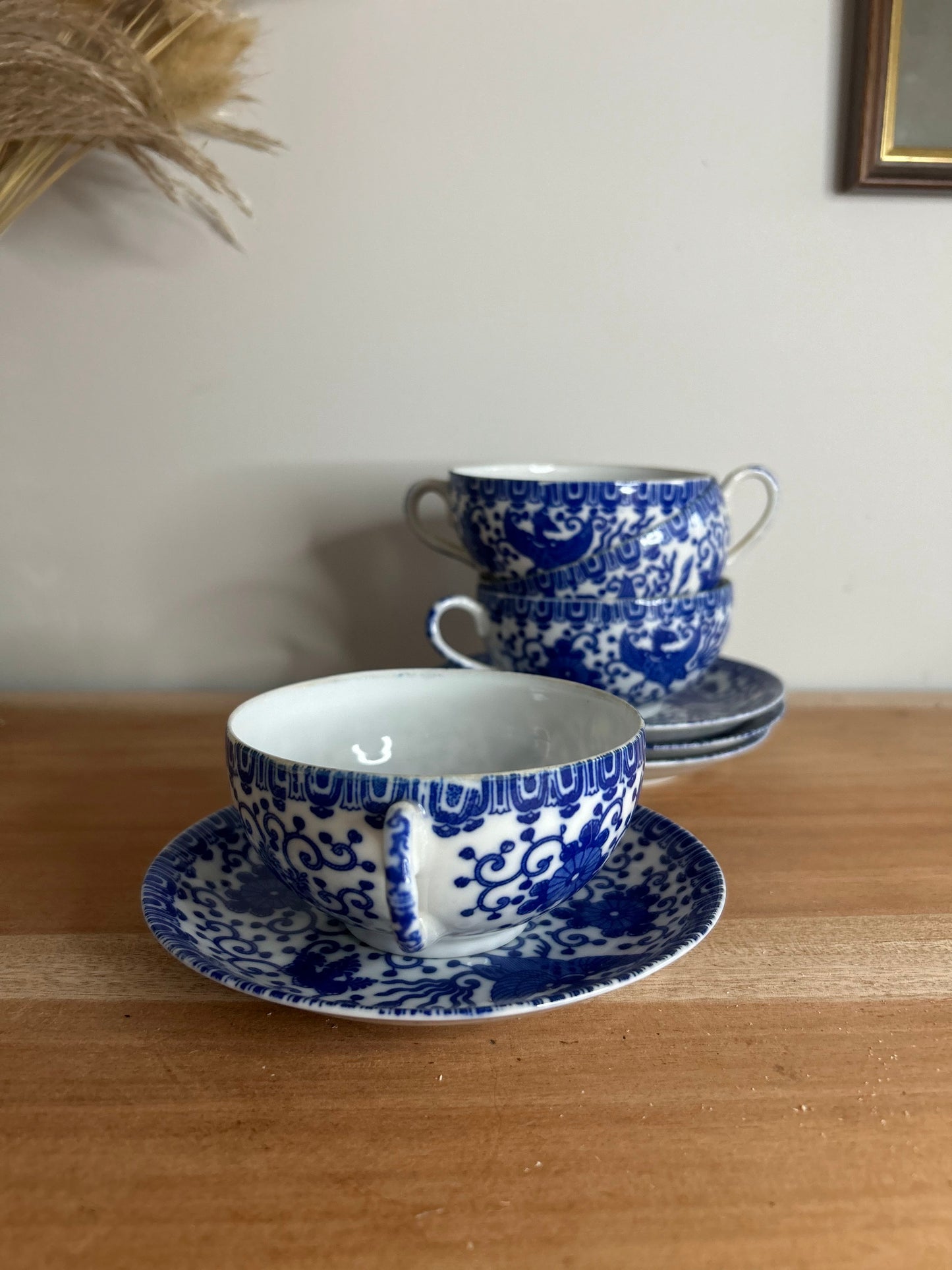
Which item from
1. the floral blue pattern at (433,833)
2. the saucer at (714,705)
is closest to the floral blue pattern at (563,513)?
the saucer at (714,705)

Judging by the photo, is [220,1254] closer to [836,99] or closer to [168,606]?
[168,606]

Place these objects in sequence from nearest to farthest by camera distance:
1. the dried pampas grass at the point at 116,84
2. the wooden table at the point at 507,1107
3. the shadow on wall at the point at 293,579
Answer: the wooden table at the point at 507,1107 < the dried pampas grass at the point at 116,84 < the shadow on wall at the point at 293,579

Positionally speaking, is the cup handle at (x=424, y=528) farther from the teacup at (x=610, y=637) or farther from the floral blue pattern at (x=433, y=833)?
the floral blue pattern at (x=433, y=833)

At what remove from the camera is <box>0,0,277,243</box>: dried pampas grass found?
572 mm

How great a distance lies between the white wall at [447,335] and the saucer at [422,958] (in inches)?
15.0

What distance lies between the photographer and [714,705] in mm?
666

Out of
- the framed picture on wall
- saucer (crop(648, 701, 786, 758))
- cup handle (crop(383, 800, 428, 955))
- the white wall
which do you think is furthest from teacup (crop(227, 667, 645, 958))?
the framed picture on wall

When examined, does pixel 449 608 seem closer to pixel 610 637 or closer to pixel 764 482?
pixel 610 637

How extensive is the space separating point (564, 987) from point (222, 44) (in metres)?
0.59

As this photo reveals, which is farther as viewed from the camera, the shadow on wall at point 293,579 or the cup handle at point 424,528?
the shadow on wall at point 293,579

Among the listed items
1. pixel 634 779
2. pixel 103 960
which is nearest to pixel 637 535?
pixel 634 779

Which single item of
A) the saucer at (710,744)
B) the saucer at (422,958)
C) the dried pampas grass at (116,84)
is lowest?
the saucer at (422,958)

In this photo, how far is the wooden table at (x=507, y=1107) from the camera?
0.90 feet

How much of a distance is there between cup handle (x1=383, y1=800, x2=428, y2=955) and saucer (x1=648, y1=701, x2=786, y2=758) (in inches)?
10.5
